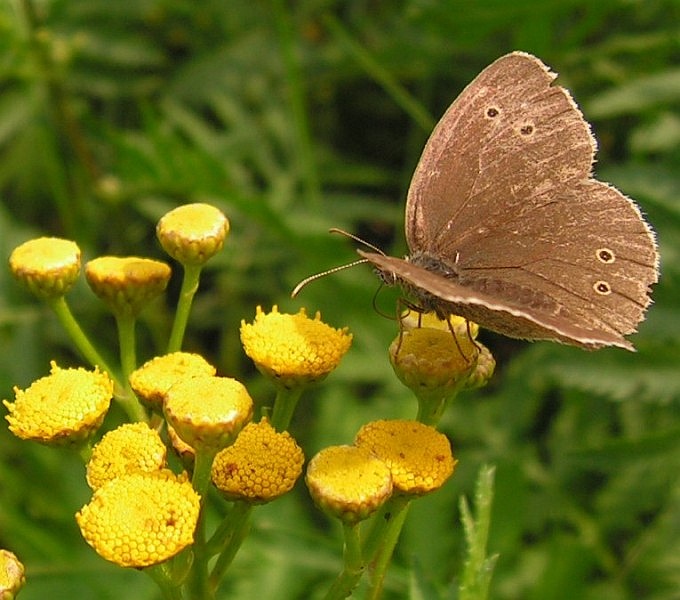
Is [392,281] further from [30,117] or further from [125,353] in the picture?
[30,117]

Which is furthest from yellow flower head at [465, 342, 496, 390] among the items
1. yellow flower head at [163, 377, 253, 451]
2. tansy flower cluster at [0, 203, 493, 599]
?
yellow flower head at [163, 377, 253, 451]

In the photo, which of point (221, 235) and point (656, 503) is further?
point (656, 503)

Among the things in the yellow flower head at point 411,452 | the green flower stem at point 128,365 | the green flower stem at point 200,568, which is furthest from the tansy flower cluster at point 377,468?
the green flower stem at point 128,365

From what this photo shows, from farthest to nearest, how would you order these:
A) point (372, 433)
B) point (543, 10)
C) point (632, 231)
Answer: point (543, 10)
point (632, 231)
point (372, 433)

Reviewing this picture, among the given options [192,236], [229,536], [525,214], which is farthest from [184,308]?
[525,214]

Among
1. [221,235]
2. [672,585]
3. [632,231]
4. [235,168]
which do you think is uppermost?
[632,231]

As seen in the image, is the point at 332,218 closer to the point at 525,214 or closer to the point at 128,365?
the point at 525,214

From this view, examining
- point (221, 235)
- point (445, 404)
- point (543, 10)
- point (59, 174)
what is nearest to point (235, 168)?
point (59, 174)
